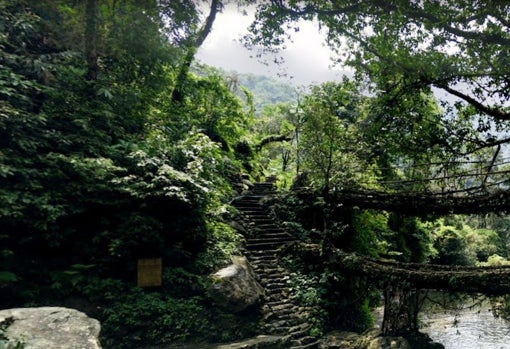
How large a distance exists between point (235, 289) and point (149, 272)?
189 cm

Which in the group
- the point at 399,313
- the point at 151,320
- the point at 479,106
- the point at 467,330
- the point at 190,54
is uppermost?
the point at 190,54

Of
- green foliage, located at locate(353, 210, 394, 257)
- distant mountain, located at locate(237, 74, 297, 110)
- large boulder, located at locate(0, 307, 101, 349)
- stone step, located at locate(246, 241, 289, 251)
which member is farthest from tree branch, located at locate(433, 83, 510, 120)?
distant mountain, located at locate(237, 74, 297, 110)

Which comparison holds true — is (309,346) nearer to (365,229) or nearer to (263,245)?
(263,245)

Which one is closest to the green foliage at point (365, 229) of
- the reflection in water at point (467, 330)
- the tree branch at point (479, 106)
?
the reflection in water at point (467, 330)

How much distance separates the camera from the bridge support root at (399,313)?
26.6ft

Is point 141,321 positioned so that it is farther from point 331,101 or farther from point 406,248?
point 406,248

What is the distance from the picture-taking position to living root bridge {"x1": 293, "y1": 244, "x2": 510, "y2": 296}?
6105 millimetres

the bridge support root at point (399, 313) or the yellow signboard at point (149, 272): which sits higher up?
the yellow signboard at point (149, 272)

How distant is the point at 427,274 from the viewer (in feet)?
22.6

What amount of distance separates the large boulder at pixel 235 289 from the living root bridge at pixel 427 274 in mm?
2362

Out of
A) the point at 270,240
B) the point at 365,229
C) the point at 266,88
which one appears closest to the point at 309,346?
the point at 270,240

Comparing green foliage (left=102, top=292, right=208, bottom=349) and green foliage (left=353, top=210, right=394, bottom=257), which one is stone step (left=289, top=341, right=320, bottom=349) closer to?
green foliage (left=102, top=292, right=208, bottom=349)

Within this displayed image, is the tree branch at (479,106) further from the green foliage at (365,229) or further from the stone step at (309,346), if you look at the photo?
the stone step at (309,346)

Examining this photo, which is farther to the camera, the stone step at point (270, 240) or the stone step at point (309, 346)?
the stone step at point (270, 240)
